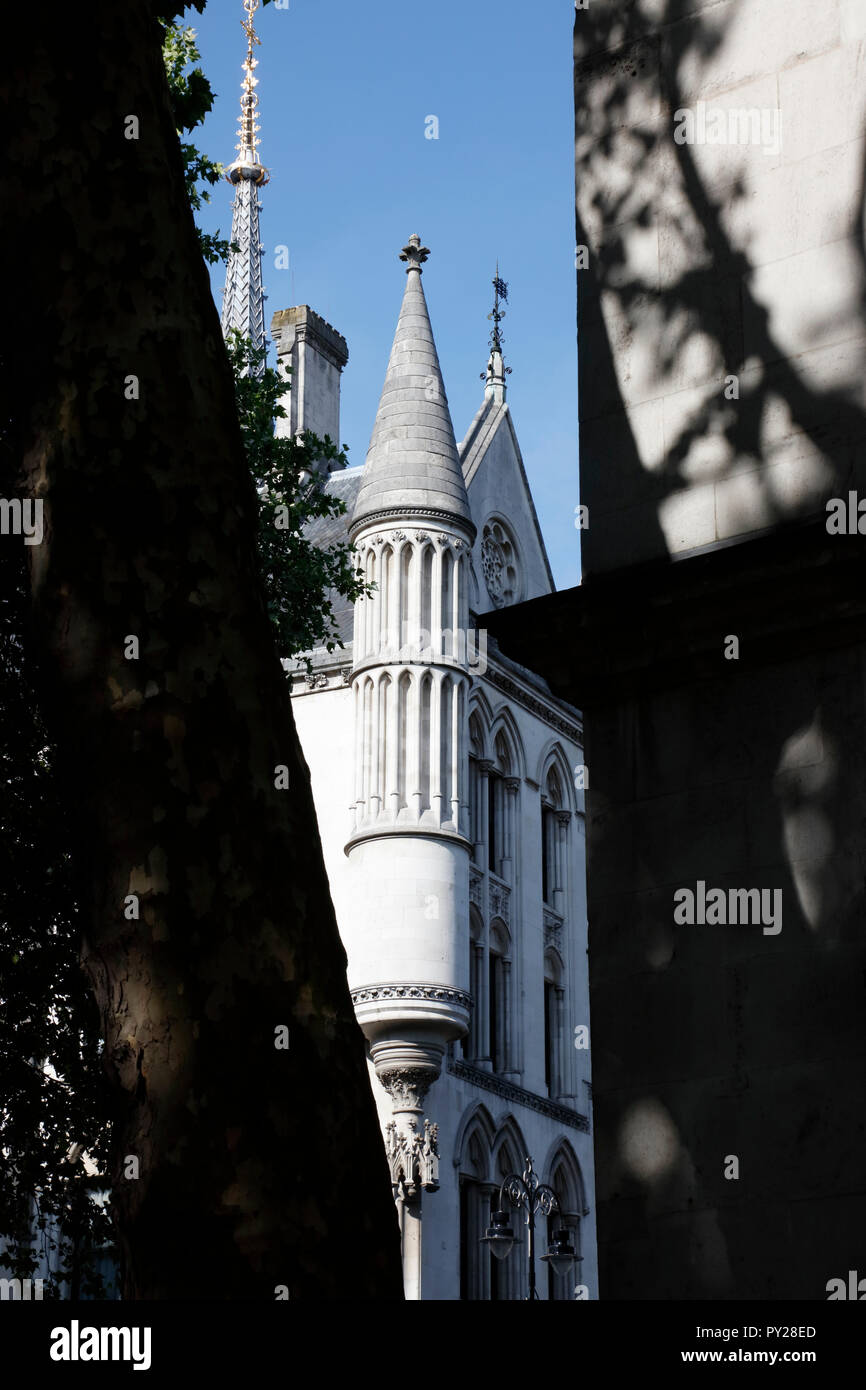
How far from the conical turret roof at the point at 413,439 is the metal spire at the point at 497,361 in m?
5.01

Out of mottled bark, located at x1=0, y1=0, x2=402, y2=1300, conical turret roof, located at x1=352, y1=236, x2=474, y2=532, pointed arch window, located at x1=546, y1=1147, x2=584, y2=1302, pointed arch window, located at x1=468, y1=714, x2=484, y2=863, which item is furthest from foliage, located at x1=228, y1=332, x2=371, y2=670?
pointed arch window, located at x1=546, y1=1147, x2=584, y2=1302

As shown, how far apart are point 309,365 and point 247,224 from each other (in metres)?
27.1

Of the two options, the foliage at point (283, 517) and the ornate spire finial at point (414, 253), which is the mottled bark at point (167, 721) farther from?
the ornate spire finial at point (414, 253)

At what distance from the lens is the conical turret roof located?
1270 inches

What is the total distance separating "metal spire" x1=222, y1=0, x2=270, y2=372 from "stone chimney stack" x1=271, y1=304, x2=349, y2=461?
14546 millimetres

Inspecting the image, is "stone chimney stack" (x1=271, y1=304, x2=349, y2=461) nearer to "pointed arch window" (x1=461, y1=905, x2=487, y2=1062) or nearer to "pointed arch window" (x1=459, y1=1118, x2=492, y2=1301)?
"pointed arch window" (x1=461, y1=905, x2=487, y2=1062)

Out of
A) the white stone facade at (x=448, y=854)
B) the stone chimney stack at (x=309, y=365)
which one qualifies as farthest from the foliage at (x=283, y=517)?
the stone chimney stack at (x=309, y=365)

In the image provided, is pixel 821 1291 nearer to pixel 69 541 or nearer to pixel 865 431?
pixel 865 431

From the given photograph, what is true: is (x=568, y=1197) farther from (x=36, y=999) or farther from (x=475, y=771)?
(x=36, y=999)

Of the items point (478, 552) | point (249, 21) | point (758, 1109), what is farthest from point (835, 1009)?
point (249, 21)

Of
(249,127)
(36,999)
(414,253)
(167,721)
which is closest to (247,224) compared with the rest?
(249,127)

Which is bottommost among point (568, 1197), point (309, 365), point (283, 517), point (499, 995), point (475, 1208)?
point (475, 1208)

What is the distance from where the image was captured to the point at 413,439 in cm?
3303
